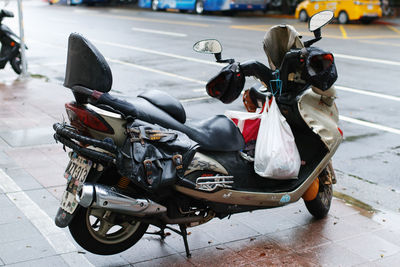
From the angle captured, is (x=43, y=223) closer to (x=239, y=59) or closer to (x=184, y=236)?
(x=184, y=236)

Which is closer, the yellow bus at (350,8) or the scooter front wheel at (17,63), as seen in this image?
the scooter front wheel at (17,63)

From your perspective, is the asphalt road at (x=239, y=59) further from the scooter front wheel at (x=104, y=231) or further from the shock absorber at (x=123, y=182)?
the scooter front wheel at (x=104, y=231)

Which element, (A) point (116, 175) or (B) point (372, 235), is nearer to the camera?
(A) point (116, 175)

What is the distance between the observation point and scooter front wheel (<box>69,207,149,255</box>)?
3.96m

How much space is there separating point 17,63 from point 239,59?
5035mm

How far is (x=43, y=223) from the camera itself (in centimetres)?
473

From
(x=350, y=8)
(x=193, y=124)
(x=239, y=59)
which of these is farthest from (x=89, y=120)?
(x=350, y=8)

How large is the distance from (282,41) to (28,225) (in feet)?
8.28

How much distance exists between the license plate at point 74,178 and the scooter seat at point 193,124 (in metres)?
0.42

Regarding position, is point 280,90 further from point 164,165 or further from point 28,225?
point 28,225

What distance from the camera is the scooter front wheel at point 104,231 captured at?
3.96 m

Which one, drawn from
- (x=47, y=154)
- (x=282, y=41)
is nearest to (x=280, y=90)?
(x=282, y=41)

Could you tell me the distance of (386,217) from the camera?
5242mm

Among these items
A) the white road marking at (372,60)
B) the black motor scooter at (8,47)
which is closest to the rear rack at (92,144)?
the black motor scooter at (8,47)
